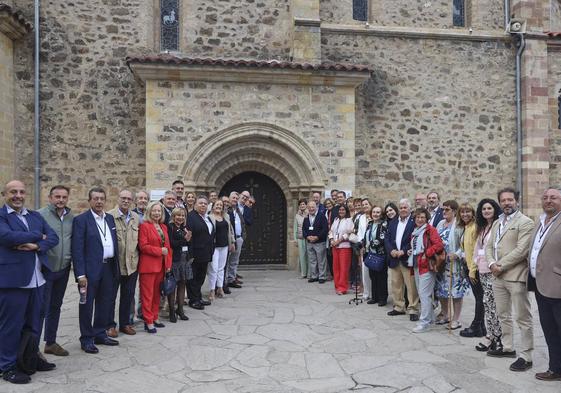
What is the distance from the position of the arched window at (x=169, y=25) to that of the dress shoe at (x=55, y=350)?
8.31 meters

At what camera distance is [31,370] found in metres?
4.75

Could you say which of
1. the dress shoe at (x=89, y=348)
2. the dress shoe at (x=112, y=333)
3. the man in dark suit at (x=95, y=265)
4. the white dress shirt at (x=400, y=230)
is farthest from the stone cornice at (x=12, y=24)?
the white dress shirt at (x=400, y=230)

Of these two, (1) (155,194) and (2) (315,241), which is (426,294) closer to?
(2) (315,241)

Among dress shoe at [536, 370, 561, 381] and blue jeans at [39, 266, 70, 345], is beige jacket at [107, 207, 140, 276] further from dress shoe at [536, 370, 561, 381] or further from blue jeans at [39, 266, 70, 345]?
dress shoe at [536, 370, 561, 381]

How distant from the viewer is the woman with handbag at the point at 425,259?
6473 millimetres

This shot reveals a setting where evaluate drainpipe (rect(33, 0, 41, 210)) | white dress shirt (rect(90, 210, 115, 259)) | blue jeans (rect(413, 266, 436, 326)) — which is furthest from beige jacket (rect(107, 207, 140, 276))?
drainpipe (rect(33, 0, 41, 210))

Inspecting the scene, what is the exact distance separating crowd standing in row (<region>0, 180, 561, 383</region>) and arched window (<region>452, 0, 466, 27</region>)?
7.31 meters

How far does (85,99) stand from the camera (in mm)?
11320

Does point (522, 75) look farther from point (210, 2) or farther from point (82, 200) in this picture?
point (82, 200)

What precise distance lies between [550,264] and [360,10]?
398 inches

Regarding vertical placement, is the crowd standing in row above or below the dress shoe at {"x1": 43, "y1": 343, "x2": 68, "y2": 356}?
above

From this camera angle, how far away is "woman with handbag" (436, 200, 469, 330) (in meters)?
6.51

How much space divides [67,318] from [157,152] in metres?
4.31

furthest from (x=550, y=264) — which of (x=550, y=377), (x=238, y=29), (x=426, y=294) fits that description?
(x=238, y=29)
